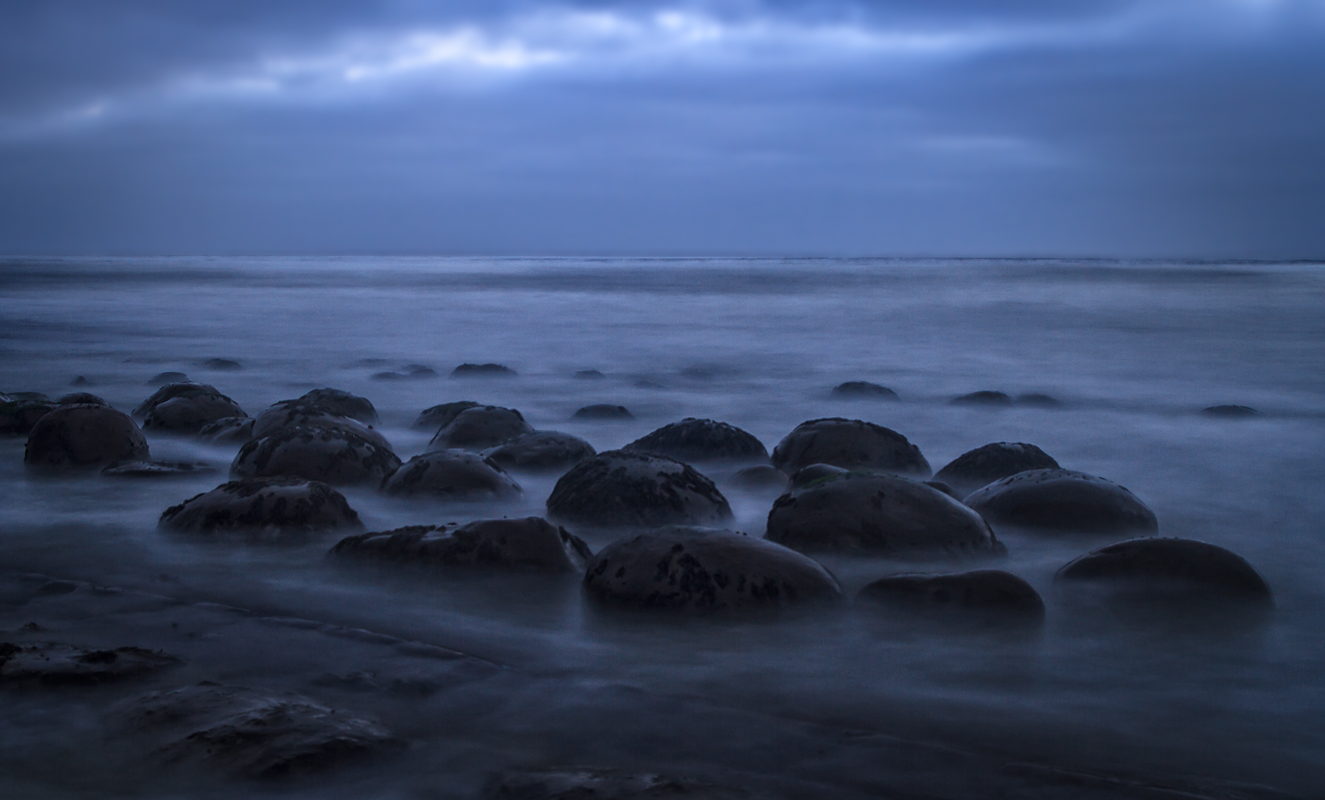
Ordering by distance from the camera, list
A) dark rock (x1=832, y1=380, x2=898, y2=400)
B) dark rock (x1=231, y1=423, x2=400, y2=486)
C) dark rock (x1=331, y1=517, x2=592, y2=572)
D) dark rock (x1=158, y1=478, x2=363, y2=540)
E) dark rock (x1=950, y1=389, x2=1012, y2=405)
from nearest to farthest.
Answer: dark rock (x1=331, y1=517, x2=592, y2=572), dark rock (x1=158, y1=478, x2=363, y2=540), dark rock (x1=231, y1=423, x2=400, y2=486), dark rock (x1=950, y1=389, x2=1012, y2=405), dark rock (x1=832, y1=380, x2=898, y2=400)

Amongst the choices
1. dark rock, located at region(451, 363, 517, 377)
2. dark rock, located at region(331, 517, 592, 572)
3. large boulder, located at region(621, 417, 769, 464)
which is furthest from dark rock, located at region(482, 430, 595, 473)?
dark rock, located at region(451, 363, 517, 377)

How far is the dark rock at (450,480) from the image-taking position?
4.88 metres

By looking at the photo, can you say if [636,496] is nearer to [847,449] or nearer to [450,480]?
[450,480]

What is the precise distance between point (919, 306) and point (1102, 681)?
25248 mm

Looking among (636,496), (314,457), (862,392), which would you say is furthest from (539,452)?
(862,392)

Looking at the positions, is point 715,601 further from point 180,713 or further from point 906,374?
point 906,374

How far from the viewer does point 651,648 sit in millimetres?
2924

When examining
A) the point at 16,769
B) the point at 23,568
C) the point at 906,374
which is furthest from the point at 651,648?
the point at 906,374

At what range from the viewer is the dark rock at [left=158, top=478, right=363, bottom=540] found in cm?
402

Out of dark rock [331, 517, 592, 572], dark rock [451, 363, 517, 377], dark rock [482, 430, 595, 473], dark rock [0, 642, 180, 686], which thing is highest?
dark rock [451, 363, 517, 377]

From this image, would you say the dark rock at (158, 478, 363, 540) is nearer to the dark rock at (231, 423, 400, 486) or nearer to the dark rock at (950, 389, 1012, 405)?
the dark rock at (231, 423, 400, 486)

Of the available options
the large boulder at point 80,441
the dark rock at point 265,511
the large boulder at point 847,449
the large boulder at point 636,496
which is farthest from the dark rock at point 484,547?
the large boulder at point 80,441

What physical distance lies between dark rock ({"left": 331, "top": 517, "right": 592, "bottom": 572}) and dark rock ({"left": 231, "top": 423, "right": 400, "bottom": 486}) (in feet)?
4.72

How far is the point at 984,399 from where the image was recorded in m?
9.64
